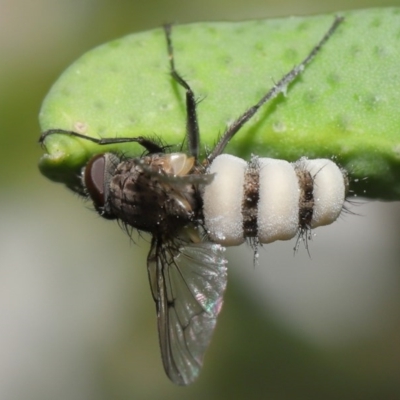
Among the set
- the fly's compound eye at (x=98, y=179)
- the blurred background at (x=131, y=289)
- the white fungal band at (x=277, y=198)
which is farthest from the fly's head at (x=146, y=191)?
the blurred background at (x=131, y=289)

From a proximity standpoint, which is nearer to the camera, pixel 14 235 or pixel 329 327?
pixel 329 327

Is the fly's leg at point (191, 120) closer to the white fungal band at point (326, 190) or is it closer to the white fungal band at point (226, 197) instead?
the white fungal band at point (226, 197)

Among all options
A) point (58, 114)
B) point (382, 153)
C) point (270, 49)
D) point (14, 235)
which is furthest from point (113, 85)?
point (14, 235)

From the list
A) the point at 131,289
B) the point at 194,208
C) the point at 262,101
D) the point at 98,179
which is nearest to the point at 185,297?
the point at 194,208

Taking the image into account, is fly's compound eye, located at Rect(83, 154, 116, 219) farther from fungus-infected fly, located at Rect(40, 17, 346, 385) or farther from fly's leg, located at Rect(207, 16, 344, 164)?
fly's leg, located at Rect(207, 16, 344, 164)

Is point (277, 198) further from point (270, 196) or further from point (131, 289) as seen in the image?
point (131, 289)

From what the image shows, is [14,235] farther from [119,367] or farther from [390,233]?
[390,233]

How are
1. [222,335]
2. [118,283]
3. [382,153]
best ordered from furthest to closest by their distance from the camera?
[118,283]
[222,335]
[382,153]

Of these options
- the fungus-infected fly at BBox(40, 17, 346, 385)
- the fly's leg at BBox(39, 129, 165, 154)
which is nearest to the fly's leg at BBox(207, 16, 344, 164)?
the fungus-infected fly at BBox(40, 17, 346, 385)
